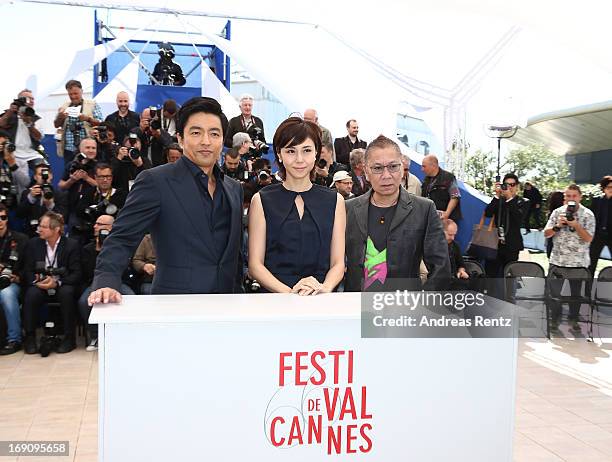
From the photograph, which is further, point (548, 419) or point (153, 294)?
point (548, 419)

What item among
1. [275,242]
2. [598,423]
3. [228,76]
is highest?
[228,76]

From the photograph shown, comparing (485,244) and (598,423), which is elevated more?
(485,244)

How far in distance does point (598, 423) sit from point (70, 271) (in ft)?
12.9

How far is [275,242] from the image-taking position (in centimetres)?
220

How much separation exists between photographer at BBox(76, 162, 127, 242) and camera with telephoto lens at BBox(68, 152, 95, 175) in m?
0.25

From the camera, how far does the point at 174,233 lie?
6.73 ft

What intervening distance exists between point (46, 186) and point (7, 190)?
37 centimetres

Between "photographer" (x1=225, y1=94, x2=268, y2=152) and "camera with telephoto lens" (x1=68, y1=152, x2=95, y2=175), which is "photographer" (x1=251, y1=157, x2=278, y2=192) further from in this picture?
"camera with telephoto lens" (x1=68, y1=152, x2=95, y2=175)

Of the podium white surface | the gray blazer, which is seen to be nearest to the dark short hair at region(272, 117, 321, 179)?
the gray blazer

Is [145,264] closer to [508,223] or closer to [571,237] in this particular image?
[508,223]

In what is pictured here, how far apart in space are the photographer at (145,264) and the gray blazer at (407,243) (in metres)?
3.20

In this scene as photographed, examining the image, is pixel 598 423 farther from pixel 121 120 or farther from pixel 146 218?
pixel 121 120

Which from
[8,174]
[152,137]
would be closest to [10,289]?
[8,174]

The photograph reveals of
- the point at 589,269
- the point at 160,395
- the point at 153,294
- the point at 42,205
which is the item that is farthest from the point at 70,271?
the point at 589,269
